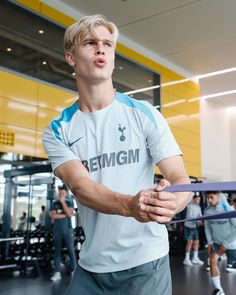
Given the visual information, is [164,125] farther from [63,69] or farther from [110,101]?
[63,69]

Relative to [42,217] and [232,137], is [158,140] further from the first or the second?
[232,137]

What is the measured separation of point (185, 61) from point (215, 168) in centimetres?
490

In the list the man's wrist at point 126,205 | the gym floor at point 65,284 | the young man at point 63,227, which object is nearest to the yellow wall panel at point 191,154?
the gym floor at point 65,284

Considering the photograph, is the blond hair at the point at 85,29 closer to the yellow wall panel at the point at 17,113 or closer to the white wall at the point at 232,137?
the yellow wall panel at the point at 17,113

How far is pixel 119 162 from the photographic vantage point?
4.64 feet

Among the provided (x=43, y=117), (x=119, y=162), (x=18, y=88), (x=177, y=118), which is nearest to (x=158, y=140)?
(x=119, y=162)

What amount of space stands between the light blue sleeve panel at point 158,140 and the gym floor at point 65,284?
4.37m

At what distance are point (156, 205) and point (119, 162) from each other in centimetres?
48

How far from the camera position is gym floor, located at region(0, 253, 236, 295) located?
5453 mm

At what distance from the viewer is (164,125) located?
146cm

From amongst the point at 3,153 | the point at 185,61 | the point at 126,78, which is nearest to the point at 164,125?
the point at 3,153

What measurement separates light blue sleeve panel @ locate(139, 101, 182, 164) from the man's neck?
188 mm

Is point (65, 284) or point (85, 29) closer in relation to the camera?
point (85, 29)

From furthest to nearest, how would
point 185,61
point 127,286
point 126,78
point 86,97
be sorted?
point 185,61
point 126,78
point 86,97
point 127,286
